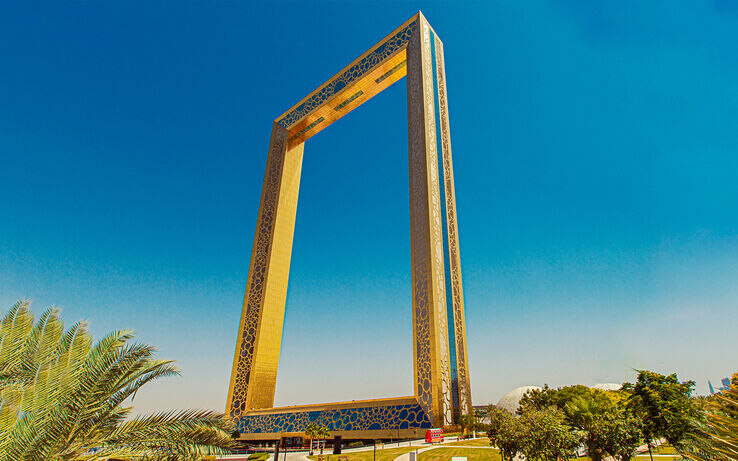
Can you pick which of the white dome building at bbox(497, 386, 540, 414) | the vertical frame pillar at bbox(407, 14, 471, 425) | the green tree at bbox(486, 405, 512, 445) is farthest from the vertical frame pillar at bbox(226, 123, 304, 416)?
the white dome building at bbox(497, 386, 540, 414)

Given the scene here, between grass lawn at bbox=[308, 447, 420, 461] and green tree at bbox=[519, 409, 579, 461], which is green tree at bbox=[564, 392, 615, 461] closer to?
green tree at bbox=[519, 409, 579, 461]

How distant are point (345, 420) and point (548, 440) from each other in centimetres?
683

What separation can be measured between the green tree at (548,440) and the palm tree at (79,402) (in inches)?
294

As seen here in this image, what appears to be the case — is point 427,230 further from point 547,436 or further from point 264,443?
point 264,443

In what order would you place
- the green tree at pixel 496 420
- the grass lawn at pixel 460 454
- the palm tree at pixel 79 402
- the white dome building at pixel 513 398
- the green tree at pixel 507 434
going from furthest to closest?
1. the white dome building at pixel 513 398
2. the grass lawn at pixel 460 454
3. the green tree at pixel 496 420
4. the green tree at pixel 507 434
5. the palm tree at pixel 79 402

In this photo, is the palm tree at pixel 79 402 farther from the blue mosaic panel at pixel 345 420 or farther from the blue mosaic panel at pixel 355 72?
the blue mosaic panel at pixel 355 72

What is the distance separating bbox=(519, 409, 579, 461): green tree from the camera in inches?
371

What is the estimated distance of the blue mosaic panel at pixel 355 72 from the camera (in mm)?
18391

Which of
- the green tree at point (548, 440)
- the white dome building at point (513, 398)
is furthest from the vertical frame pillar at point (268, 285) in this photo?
the white dome building at point (513, 398)

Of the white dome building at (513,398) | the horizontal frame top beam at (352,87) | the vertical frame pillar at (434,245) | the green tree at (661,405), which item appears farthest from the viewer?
the white dome building at (513,398)

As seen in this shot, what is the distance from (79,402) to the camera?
4.68 m

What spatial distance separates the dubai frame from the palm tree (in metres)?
8.08

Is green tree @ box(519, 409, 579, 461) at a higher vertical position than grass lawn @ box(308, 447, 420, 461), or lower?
Answer: higher

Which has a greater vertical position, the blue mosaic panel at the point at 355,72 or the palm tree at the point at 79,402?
the blue mosaic panel at the point at 355,72
